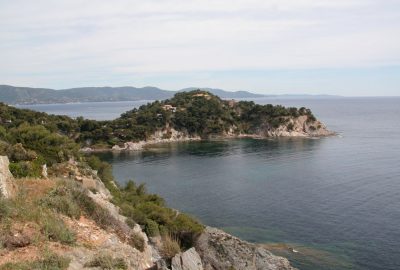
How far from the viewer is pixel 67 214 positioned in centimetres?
1706

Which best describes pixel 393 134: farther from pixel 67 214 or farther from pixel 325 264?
pixel 67 214

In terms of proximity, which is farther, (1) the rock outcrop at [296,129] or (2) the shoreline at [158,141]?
(1) the rock outcrop at [296,129]

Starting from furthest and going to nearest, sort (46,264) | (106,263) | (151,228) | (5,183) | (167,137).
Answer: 1. (167,137)
2. (151,228)
3. (5,183)
4. (106,263)
5. (46,264)

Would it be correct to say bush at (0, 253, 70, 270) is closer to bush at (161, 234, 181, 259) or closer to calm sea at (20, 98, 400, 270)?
bush at (161, 234, 181, 259)

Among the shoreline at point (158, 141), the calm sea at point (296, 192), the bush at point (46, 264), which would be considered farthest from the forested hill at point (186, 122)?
the bush at point (46, 264)

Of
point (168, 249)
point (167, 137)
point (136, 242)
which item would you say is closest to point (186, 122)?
point (167, 137)

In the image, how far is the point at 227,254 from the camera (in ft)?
92.2

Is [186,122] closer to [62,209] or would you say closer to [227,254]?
[227,254]

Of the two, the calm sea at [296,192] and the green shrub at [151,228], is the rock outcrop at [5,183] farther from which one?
the calm sea at [296,192]

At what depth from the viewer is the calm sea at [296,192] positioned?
42.3m

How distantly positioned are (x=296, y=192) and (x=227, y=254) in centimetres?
3934

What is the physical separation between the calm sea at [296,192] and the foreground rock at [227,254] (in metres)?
8.56

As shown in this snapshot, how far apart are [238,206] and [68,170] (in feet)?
93.2

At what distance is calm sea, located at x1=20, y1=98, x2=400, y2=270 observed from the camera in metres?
42.3
